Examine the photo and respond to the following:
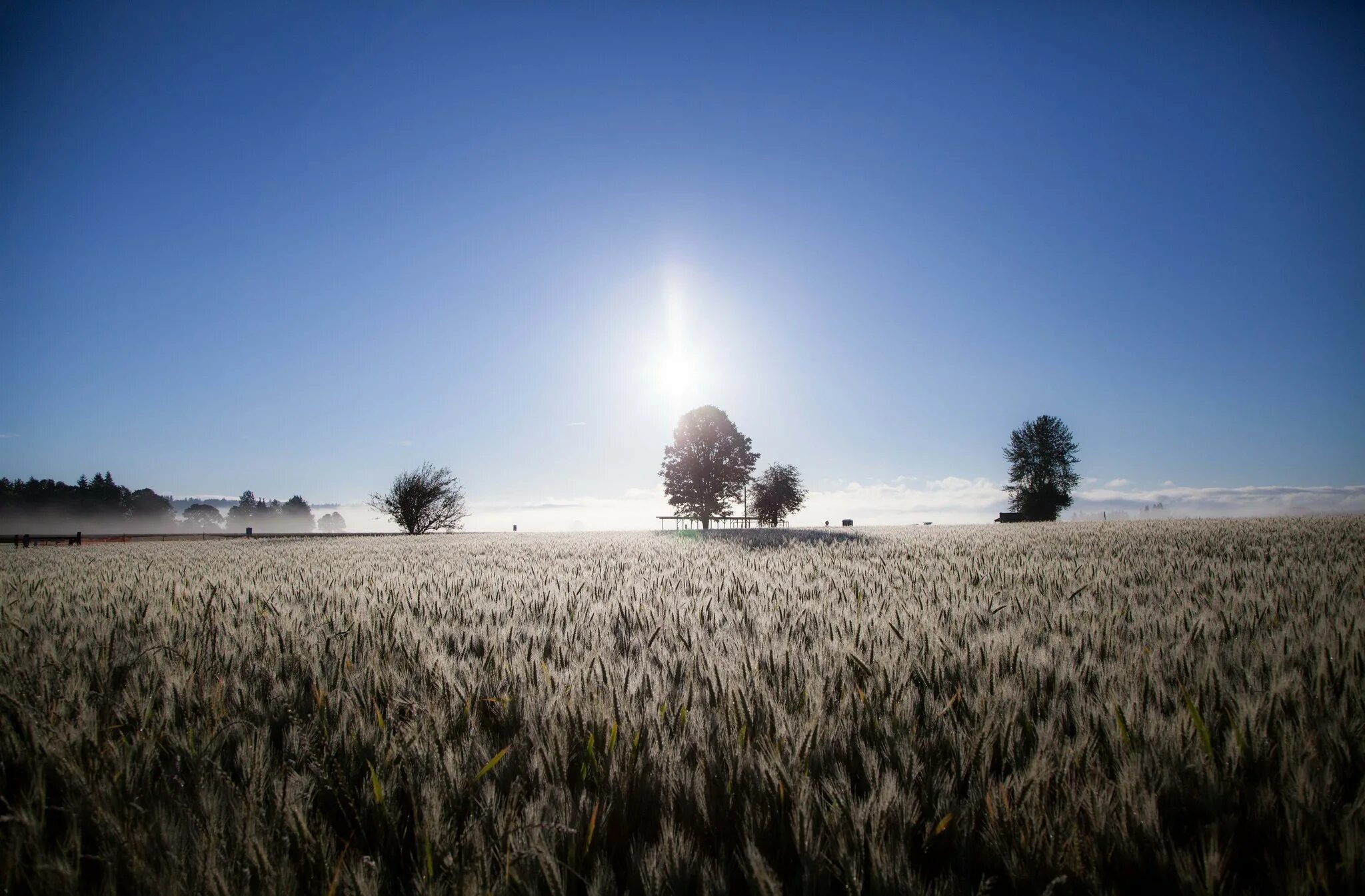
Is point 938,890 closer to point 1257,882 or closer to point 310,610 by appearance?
point 1257,882

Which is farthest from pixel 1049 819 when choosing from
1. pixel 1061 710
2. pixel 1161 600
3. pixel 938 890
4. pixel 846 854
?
pixel 1161 600

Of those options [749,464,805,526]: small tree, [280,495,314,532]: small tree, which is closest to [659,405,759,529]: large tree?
[749,464,805,526]: small tree

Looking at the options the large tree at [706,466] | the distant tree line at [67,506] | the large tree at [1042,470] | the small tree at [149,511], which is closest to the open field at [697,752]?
the large tree at [706,466]

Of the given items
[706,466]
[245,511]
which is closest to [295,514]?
[245,511]

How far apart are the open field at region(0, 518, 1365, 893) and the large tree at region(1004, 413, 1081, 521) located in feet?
238

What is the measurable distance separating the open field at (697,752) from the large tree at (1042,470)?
72.5 metres

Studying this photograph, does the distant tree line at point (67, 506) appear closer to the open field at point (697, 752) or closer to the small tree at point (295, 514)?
the small tree at point (295, 514)

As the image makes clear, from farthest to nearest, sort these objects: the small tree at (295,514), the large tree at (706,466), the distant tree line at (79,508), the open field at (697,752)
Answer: the small tree at (295,514) < the distant tree line at (79,508) < the large tree at (706,466) < the open field at (697,752)

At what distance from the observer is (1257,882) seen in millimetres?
992

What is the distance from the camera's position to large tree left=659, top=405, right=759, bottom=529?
164 feet

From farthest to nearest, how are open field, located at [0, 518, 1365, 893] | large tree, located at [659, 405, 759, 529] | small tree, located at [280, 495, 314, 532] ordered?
1. small tree, located at [280, 495, 314, 532]
2. large tree, located at [659, 405, 759, 529]
3. open field, located at [0, 518, 1365, 893]

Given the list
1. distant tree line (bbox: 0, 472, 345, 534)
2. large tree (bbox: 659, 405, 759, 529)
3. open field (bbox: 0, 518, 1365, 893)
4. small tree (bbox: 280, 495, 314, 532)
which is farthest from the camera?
small tree (bbox: 280, 495, 314, 532)

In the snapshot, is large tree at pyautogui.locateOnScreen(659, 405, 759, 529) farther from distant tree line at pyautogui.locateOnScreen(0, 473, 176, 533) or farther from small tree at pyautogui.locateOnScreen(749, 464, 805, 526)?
distant tree line at pyautogui.locateOnScreen(0, 473, 176, 533)

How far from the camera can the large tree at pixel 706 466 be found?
49844 millimetres
